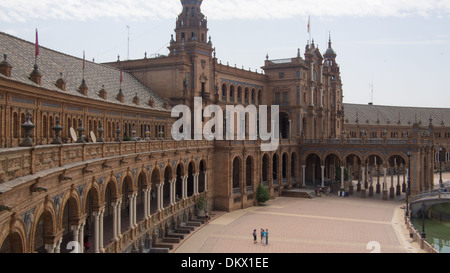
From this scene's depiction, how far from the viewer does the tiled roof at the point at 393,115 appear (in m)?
104

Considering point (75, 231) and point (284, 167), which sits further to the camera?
point (284, 167)

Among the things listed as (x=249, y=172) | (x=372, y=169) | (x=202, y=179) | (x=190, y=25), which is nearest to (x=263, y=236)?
(x=202, y=179)

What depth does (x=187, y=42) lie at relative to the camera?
5294 centimetres

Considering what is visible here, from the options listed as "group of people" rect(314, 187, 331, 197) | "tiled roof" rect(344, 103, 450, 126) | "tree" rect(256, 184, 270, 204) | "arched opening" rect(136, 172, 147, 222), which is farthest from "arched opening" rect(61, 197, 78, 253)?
"tiled roof" rect(344, 103, 450, 126)

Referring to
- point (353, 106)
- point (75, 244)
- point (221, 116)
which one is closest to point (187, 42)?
point (221, 116)

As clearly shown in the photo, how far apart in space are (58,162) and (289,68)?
5471cm

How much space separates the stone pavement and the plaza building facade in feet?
8.92

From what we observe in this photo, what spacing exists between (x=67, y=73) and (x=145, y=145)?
926cm

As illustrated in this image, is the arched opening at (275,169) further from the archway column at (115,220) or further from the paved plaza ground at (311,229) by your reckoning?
the archway column at (115,220)

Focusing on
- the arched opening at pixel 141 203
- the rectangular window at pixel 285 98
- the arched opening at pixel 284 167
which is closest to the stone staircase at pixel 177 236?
the arched opening at pixel 141 203

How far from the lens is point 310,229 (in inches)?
1515

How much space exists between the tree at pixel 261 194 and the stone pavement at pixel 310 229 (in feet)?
3.21

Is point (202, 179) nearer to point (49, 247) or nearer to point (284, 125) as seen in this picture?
point (284, 125)

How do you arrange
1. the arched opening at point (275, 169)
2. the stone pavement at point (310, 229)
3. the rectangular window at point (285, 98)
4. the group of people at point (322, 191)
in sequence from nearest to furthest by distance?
the stone pavement at point (310, 229) < the group of people at point (322, 191) < the arched opening at point (275, 169) < the rectangular window at point (285, 98)
